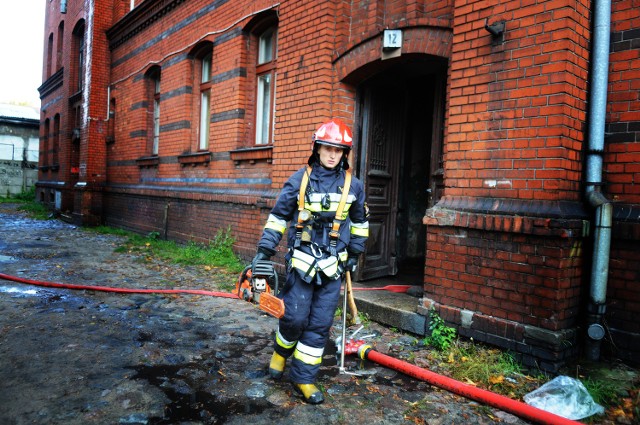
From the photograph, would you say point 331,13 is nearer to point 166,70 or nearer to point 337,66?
point 337,66

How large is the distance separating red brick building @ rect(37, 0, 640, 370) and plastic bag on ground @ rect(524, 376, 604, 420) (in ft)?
1.26

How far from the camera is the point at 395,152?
6.62 metres

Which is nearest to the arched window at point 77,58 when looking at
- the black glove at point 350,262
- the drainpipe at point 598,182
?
the black glove at point 350,262

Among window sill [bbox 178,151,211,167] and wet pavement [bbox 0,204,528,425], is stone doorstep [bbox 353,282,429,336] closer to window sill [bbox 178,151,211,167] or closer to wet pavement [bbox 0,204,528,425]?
wet pavement [bbox 0,204,528,425]

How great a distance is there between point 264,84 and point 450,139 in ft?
16.0

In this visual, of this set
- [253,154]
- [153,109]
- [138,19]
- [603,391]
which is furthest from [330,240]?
[138,19]

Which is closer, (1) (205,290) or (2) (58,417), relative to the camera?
(2) (58,417)

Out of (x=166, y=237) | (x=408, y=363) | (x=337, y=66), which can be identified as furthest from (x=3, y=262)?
(x=408, y=363)

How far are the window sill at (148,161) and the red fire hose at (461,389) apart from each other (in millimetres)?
8784

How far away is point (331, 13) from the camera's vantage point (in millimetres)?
5980

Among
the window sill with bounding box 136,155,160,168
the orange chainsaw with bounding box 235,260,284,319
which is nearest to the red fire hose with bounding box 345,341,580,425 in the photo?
the orange chainsaw with bounding box 235,260,284,319

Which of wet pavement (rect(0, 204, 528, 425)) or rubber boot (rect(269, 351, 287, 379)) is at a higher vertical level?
rubber boot (rect(269, 351, 287, 379))

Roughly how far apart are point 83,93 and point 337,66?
12.2 m

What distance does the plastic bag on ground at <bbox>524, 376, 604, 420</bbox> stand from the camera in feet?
9.72
